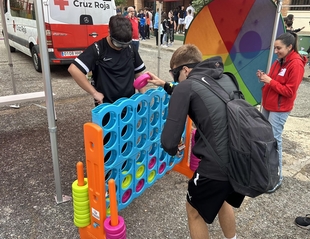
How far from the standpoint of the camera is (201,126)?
163 cm

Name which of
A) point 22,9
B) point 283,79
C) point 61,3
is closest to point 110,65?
point 283,79

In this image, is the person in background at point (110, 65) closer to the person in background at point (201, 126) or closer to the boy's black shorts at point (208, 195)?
the person in background at point (201, 126)

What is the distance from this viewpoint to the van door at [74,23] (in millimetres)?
6812

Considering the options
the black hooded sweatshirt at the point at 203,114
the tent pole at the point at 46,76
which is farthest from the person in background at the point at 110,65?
the black hooded sweatshirt at the point at 203,114

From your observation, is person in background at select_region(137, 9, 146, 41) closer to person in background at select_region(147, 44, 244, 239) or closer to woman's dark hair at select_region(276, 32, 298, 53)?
woman's dark hair at select_region(276, 32, 298, 53)

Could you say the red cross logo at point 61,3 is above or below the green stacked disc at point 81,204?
above

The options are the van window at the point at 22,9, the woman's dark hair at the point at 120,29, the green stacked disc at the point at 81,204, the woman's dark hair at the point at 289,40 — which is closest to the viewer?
the green stacked disc at the point at 81,204

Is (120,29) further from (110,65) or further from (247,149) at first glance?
(247,149)

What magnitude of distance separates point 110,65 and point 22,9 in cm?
701

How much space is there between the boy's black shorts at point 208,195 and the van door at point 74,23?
21.0 ft

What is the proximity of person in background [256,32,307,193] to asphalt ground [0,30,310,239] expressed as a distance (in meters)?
0.40

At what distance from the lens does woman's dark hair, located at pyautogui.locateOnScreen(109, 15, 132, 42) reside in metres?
2.36

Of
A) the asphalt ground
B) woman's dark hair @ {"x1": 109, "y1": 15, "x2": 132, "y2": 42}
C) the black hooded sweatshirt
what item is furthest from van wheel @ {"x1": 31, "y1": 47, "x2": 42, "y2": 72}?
the black hooded sweatshirt

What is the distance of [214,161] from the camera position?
1.63 meters
